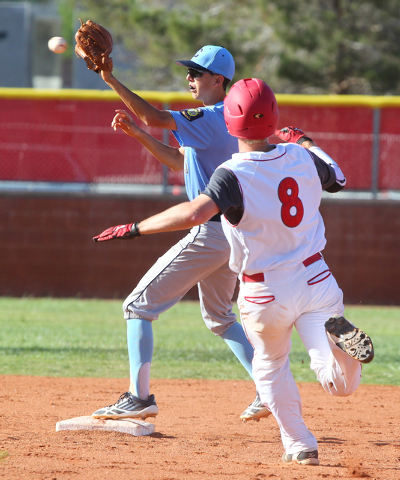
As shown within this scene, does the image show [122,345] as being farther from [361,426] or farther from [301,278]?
[301,278]

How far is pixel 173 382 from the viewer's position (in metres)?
6.35

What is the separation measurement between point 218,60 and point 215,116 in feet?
1.38

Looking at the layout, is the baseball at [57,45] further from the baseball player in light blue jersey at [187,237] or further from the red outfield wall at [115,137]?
the red outfield wall at [115,137]

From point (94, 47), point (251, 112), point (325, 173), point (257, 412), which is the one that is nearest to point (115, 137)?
point (94, 47)

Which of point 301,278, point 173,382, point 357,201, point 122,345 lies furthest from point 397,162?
point 301,278

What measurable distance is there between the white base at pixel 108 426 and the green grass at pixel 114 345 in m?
2.17

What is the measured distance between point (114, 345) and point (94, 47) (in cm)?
441

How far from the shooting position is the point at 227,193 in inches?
133

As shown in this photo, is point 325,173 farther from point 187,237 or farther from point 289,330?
point 187,237

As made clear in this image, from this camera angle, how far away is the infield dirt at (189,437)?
3629 mm

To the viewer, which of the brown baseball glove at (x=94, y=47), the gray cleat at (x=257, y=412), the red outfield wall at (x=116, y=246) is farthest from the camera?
the red outfield wall at (x=116, y=246)


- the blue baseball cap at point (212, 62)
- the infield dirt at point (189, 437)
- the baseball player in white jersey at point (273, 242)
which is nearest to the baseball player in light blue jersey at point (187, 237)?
the blue baseball cap at point (212, 62)

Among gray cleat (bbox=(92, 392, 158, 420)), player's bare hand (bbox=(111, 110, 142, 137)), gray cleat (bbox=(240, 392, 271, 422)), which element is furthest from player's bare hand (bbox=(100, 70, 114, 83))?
gray cleat (bbox=(240, 392, 271, 422))

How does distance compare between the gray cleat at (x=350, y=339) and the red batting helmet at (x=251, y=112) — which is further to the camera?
the red batting helmet at (x=251, y=112)
